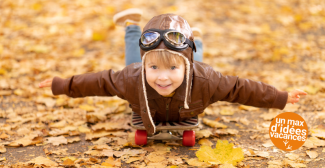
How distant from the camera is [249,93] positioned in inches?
92.3

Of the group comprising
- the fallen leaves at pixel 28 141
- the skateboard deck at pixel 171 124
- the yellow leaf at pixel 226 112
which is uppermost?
the skateboard deck at pixel 171 124

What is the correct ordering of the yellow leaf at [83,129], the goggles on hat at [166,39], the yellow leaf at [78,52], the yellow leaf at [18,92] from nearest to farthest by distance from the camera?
the goggles on hat at [166,39], the yellow leaf at [83,129], the yellow leaf at [18,92], the yellow leaf at [78,52]

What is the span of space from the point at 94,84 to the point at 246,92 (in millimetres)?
1218

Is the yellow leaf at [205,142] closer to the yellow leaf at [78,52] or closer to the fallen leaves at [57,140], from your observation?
the fallen leaves at [57,140]

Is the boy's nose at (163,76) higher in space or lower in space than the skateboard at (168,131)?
higher

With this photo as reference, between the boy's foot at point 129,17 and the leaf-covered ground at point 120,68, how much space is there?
2.92 ft

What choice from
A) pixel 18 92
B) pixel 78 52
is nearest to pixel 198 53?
pixel 18 92

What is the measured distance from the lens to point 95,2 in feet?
22.5

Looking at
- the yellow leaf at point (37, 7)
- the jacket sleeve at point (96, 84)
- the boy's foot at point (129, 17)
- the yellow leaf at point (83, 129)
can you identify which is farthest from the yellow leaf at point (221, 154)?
the yellow leaf at point (37, 7)

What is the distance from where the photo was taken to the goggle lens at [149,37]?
6.61ft

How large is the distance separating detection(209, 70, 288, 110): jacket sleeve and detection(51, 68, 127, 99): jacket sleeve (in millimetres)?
720

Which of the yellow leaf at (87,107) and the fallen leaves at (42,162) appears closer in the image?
the fallen leaves at (42,162)

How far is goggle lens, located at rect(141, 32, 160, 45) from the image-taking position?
202 centimetres

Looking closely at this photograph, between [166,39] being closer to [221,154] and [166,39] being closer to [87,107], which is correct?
[221,154]
